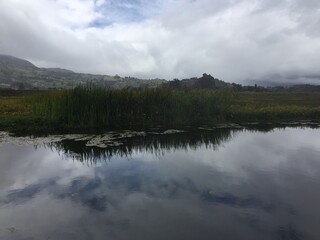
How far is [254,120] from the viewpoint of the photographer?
26.1 m

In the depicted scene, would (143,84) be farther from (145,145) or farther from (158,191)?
(158,191)

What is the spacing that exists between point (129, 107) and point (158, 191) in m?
11.8

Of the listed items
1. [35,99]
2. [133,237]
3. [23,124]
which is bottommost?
[133,237]

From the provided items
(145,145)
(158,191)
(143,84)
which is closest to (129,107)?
(145,145)

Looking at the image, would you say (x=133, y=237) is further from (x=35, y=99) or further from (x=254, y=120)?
(x=254, y=120)

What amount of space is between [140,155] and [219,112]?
37.7 ft

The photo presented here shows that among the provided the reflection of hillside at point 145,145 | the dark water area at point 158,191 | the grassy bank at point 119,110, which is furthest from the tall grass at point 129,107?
the dark water area at point 158,191

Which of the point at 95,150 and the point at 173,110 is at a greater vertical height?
the point at 173,110

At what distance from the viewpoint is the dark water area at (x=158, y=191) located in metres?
7.43

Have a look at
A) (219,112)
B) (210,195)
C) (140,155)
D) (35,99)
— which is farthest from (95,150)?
(219,112)

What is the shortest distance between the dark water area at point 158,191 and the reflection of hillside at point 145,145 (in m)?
0.05

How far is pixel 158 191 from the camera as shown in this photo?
9.79 meters

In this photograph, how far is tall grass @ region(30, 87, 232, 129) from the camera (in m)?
19.5

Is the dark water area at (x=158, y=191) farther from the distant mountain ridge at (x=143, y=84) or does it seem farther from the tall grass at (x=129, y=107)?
the distant mountain ridge at (x=143, y=84)
